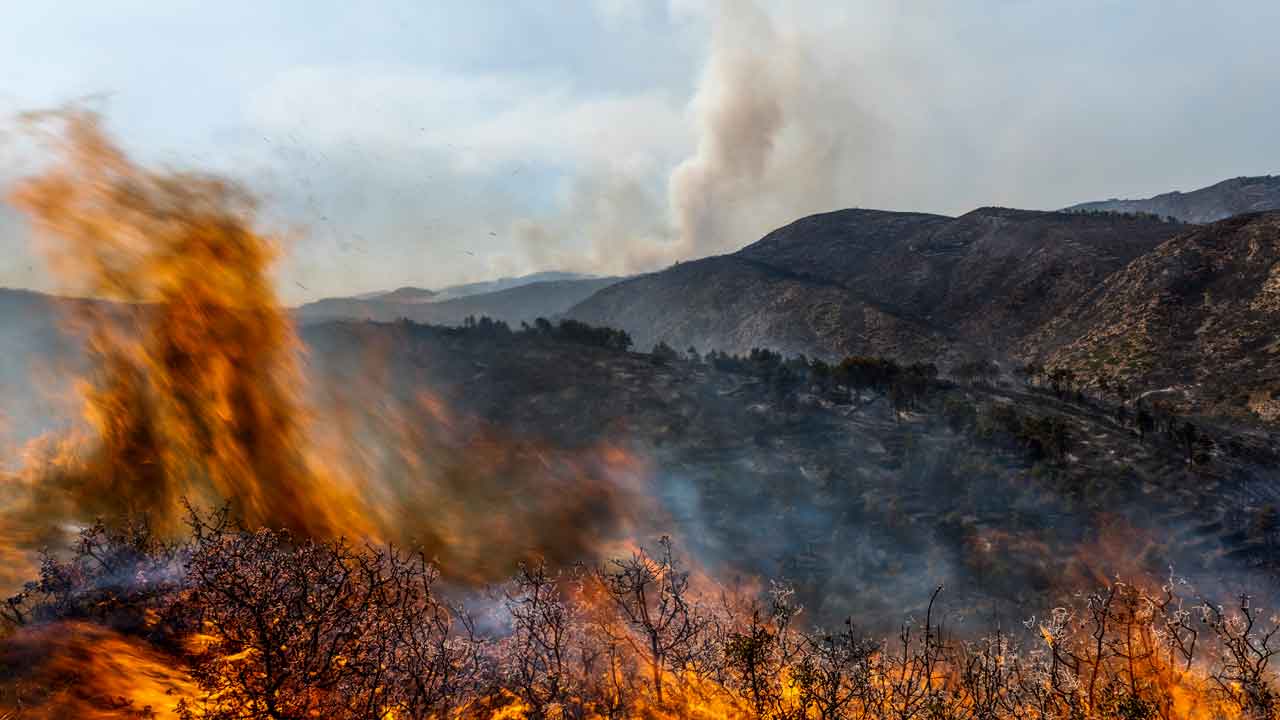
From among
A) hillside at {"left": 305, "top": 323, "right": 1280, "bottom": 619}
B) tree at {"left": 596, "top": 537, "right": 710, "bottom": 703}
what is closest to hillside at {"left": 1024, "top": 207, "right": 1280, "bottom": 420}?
hillside at {"left": 305, "top": 323, "right": 1280, "bottom": 619}

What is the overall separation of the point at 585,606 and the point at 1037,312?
11195 cm

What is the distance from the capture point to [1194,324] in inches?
3142

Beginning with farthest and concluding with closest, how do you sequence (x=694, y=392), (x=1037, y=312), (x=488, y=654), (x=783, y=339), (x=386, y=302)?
1. (x=783, y=339)
2. (x=1037, y=312)
3. (x=386, y=302)
4. (x=694, y=392)
5. (x=488, y=654)

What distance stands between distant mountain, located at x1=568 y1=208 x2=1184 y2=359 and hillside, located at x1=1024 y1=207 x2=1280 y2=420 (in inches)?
414

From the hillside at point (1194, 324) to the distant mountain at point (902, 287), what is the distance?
34.5ft

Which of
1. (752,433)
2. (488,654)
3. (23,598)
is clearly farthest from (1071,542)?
(23,598)

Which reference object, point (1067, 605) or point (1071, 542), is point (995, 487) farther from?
point (1067, 605)

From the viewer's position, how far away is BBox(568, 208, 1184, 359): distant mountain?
113 metres

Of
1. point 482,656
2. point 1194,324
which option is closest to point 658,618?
point 482,656

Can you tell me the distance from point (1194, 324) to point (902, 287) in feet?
228

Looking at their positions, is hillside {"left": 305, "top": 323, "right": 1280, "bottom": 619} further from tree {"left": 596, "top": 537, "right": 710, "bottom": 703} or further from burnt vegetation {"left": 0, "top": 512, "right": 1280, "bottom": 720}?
burnt vegetation {"left": 0, "top": 512, "right": 1280, "bottom": 720}

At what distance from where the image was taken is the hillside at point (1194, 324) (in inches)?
2589

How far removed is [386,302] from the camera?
96.5 m

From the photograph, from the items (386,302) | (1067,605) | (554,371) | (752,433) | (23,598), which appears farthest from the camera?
(386,302)
